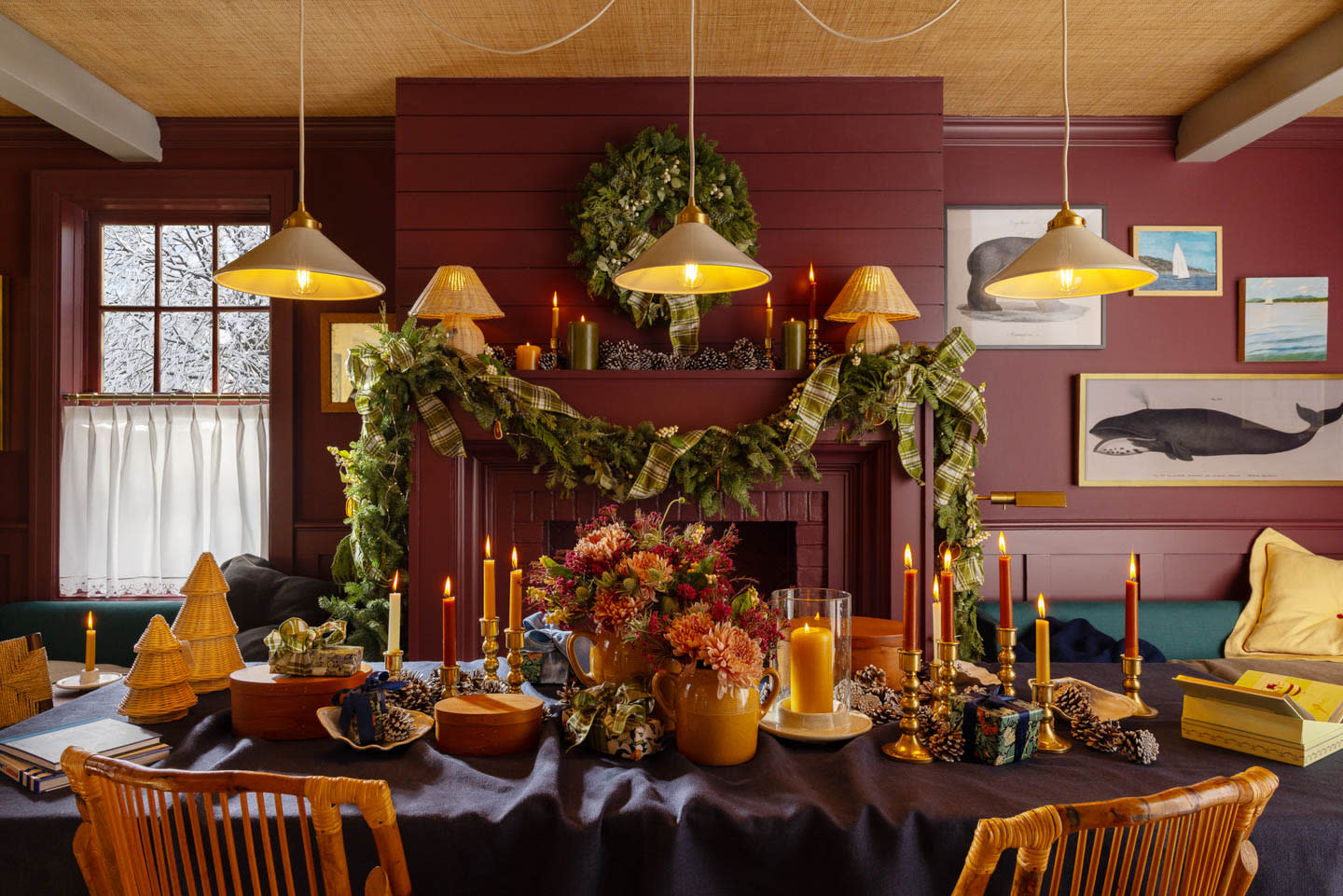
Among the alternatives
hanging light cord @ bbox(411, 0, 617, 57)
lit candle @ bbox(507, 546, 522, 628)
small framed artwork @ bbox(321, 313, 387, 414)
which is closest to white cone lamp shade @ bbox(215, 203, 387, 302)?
lit candle @ bbox(507, 546, 522, 628)

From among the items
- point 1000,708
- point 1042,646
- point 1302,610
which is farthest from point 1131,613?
point 1302,610

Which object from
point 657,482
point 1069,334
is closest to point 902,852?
point 657,482

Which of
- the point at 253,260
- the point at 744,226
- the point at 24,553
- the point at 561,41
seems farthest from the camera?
the point at 24,553

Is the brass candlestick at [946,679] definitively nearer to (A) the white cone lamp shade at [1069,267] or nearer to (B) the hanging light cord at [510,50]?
(A) the white cone lamp shade at [1069,267]

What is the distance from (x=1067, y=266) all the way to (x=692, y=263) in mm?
707

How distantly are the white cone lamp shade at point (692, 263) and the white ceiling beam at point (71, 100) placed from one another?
261cm

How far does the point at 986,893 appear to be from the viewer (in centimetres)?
116

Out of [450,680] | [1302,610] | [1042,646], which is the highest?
[1042,646]

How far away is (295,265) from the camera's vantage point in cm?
166

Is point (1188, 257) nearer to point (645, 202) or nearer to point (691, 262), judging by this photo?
point (645, 202)

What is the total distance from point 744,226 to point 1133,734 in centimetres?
230

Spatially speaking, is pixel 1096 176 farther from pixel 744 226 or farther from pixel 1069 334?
pixel 744 226

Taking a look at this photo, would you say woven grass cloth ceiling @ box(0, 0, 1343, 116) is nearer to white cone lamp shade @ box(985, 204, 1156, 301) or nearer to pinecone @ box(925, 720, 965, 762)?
white cone lamp shade @ box(985, 204, 1156, 301)

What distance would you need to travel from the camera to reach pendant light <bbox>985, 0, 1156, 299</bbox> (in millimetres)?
1597
